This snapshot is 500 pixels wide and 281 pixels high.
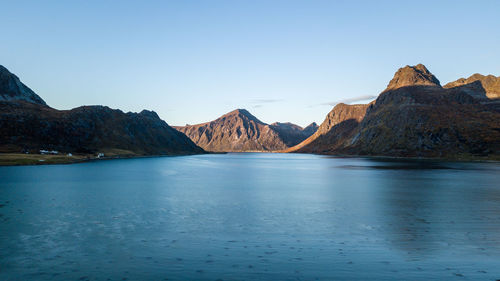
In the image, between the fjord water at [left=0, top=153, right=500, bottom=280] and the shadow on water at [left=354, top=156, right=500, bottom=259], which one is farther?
the shadow on water at [left=354, top=156, right=500, bottom=259]

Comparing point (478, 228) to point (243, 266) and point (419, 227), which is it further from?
point (243, 266)

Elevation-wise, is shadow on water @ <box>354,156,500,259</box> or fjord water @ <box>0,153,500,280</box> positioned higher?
shadow on water @ <box>354,156,500,259</box>

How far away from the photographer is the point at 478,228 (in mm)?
32938

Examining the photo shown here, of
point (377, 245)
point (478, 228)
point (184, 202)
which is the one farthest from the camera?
point (184, 202)

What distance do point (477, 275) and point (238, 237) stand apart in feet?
A: 57.4

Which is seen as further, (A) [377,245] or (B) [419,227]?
(B) [419,227]

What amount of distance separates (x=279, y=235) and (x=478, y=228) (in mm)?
20033

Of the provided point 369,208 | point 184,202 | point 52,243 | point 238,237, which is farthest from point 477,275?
point 184,202

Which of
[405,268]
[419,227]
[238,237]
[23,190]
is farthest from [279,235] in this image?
[23,190]

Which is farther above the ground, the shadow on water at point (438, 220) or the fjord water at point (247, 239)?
the shadow on water at point (438, 220)

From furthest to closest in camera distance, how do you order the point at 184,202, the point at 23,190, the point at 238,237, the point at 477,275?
the point at 23,190
the point at 184,202
the point at 238,237
the point at 477,275

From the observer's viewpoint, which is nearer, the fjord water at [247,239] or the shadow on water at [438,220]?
the fjord water at [247,239]

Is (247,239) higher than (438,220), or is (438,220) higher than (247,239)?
(438,220)

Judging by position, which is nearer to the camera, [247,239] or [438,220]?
[247,239]
